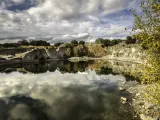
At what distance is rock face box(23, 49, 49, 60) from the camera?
144025mm

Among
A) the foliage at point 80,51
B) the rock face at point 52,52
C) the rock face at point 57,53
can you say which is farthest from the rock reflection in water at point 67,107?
the foliage at point 80,51

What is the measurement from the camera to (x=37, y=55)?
155000 mm

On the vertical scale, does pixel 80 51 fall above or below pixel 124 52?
above

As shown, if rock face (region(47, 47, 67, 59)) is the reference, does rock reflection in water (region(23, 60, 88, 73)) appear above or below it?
below

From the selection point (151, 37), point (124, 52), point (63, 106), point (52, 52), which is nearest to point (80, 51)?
point (52, 52)

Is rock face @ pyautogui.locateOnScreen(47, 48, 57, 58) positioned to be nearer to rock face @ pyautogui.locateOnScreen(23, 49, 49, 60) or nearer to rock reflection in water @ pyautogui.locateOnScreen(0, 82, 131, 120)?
rock face @ pyautogui.locateOnScreen(23, 49, 49, 60)

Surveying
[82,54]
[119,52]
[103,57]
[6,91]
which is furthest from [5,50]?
[6,91]

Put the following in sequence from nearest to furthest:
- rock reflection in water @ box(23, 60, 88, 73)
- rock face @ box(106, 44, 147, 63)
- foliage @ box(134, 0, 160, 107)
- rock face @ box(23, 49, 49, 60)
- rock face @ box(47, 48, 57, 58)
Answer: foliage @ box(134, 0, 160, 107) → rock reflection in water @ box(23, 60, 88, 73) → rock face @ box(106, 44, 147, 63) → rock face @ box(23, 49, 49, 60) → rock face @ box(47, 48, 57, 58)

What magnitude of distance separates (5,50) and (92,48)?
8060cm

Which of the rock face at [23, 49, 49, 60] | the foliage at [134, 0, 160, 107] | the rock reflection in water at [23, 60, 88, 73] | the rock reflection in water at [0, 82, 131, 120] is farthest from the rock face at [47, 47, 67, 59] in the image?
the foliage at [134, 0, 160, 107]

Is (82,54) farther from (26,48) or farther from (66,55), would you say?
(26,48)

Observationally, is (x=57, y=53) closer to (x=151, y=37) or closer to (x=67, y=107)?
(x=67, y=107)

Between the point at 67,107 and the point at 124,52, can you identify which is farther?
the point at 124,52

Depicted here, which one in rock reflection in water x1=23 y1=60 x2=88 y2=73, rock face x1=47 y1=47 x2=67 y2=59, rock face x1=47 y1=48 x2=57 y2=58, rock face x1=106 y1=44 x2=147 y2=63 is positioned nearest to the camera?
rock reflection in water x1=23 y1=60 x2=88 y2=73
